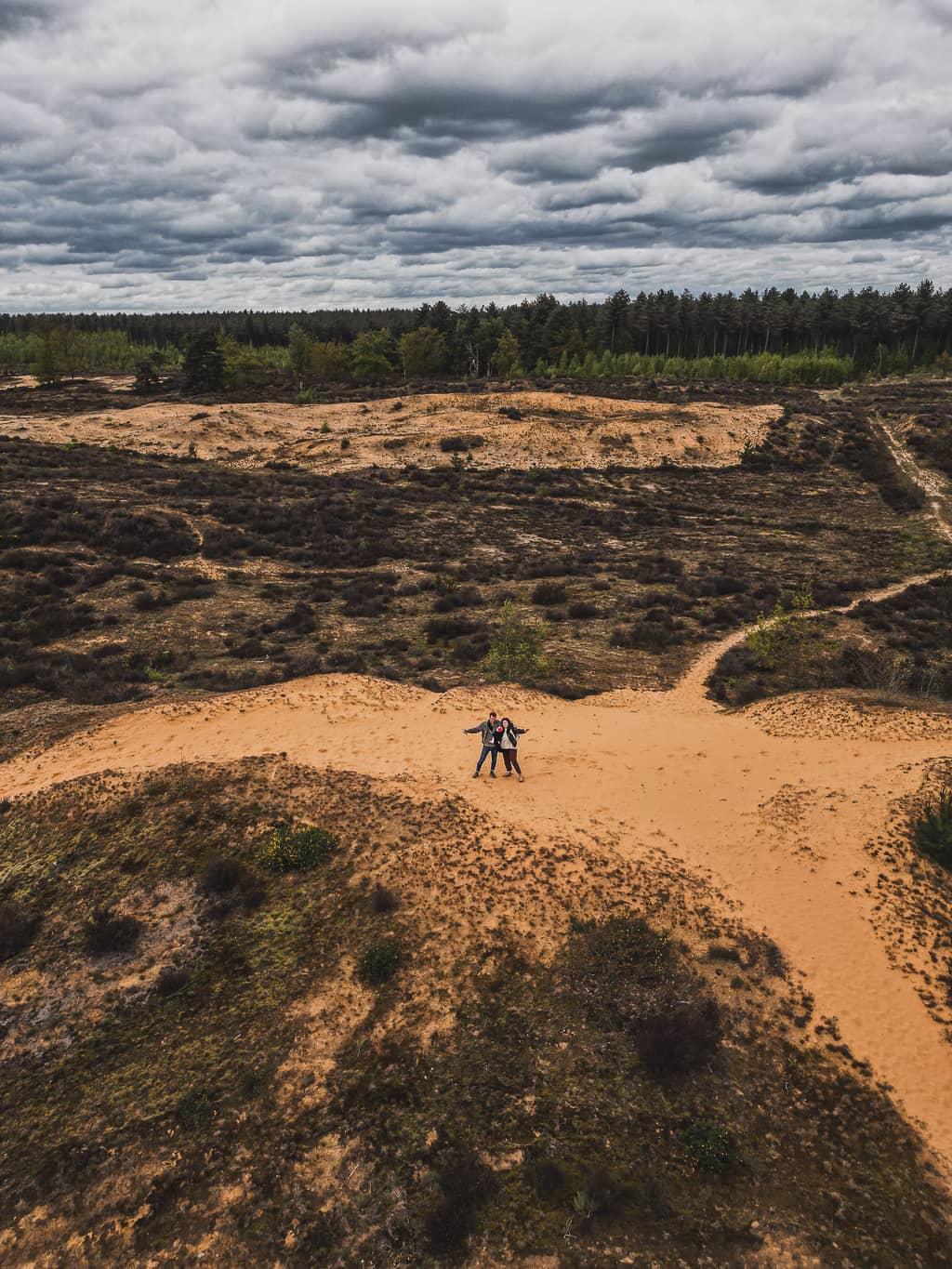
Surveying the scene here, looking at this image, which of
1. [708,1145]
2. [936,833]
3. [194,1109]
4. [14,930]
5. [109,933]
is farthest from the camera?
[936,833]

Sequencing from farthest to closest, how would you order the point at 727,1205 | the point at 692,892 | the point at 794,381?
the point at 794,381
the point at 692,892
the point at 727,1205

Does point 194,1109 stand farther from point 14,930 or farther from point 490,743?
point 490,743

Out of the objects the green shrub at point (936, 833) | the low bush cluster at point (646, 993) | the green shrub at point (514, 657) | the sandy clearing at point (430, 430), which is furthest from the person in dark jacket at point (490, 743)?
the sandy clearing at point (430, 430)

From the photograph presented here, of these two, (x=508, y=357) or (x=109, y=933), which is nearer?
(x=109, y=933)

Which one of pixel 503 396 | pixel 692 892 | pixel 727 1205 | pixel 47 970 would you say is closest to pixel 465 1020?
pixel 727 1205

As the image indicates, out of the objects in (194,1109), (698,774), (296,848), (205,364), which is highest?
(205,364)

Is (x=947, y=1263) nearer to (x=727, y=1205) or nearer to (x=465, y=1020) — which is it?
(x=727, y=1205)

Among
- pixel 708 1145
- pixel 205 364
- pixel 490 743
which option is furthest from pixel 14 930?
pixel 205 364
